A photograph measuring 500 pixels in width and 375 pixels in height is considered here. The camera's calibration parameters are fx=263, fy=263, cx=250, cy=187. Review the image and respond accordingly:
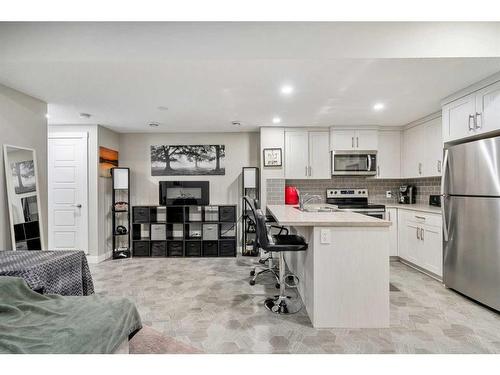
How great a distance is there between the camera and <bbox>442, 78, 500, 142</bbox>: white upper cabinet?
2.52 metres

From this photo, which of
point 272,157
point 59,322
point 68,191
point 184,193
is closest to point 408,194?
point 272,157

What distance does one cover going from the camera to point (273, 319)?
2.33 meters

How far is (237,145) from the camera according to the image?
198 inches

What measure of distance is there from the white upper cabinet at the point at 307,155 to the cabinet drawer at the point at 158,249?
8.13 ft

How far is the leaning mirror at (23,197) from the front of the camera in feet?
8.82

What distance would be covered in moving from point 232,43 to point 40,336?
1992mm

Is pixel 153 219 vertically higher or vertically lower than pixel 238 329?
higher

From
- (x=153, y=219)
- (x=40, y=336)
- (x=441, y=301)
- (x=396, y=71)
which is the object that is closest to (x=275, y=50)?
(x=396, y=71)

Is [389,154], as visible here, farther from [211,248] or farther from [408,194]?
[211,248]

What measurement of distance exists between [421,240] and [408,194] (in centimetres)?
126

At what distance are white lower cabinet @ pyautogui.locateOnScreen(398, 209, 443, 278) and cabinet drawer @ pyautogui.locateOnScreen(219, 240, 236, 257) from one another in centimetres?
267

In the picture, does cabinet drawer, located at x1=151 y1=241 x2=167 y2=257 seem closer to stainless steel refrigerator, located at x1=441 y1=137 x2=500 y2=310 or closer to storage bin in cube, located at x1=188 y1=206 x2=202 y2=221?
storage bin in cube, located at x1=188 y1=206 x2=202 y2=221
